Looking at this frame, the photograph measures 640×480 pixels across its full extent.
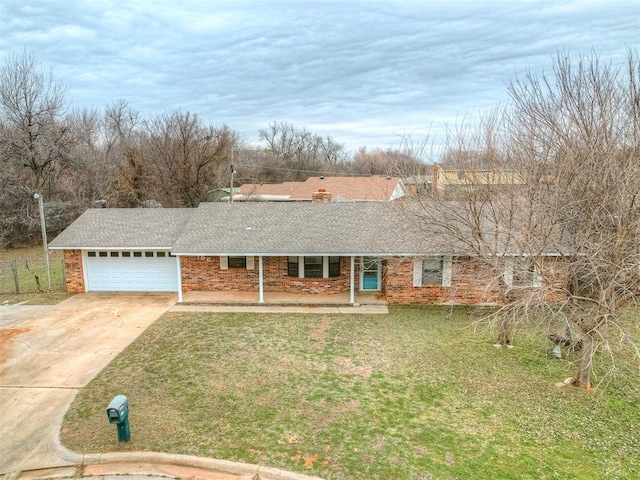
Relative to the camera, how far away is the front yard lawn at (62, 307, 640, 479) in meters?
6.50

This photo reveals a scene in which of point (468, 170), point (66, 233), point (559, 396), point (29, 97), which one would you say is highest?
point (29, 97)

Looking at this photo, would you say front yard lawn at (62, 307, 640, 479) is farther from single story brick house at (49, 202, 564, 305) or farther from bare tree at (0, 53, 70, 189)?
bare tree at (0, 53, 70, 189)

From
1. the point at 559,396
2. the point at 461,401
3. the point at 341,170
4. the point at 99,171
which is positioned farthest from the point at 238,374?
the point at 341,170

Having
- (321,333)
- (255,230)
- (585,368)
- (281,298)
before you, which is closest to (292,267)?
(281,298)

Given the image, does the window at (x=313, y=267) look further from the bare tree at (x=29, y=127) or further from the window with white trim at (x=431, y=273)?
the bare tree at (x=29, y=127)

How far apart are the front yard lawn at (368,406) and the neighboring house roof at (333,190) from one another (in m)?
21.2

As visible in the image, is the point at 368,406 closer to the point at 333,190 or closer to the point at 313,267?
the point at 313,267

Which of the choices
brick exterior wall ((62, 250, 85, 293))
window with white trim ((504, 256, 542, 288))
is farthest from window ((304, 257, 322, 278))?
brick exterior wall ((62, 250, 85, 293))

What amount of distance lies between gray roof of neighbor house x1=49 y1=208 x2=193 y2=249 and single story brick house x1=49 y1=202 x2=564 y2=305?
0.04 m

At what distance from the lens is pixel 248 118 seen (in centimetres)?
4784

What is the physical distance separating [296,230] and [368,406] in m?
8.66

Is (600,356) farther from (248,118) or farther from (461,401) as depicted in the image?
(248,118)

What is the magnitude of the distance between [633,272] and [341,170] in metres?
61.2

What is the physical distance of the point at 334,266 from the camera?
622 inches
